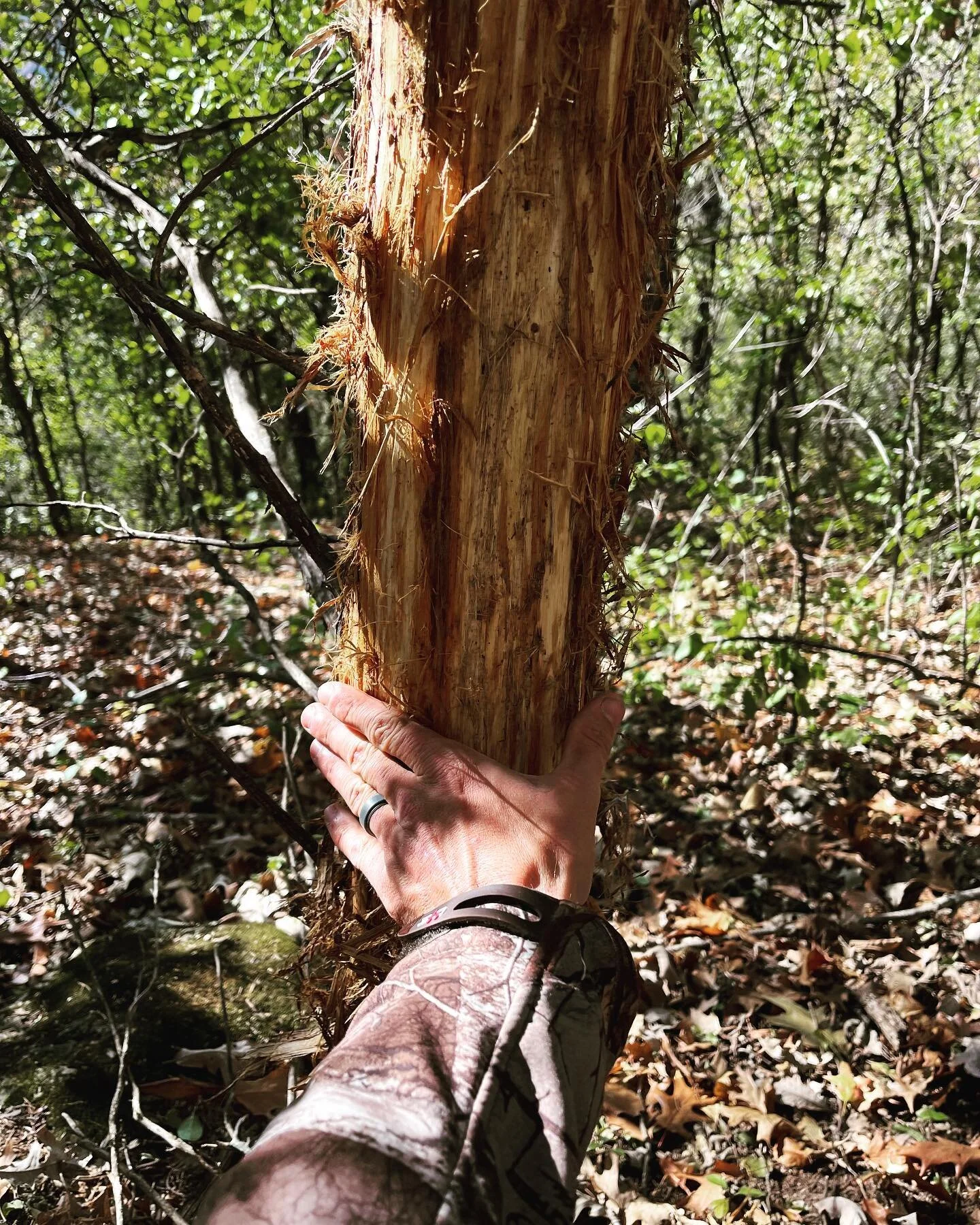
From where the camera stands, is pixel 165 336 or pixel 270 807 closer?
pixel 165 336

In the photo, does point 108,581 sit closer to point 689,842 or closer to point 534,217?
point 689,842

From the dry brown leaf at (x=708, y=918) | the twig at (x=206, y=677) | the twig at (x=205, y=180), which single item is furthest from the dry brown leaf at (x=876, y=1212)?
the twig at (x=205, y=180)

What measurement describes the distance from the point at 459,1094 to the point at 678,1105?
189 cm

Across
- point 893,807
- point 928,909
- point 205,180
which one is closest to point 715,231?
point 893,807

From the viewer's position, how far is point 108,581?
28.0 feet

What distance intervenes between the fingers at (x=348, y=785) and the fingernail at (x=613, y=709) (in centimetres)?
44

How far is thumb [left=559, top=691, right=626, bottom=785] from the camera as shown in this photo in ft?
4.44

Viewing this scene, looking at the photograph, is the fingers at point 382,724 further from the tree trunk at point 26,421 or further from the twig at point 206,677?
the tree trunk at point 26,421

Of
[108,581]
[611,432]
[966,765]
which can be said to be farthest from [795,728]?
[108,581]

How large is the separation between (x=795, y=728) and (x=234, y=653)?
3.10m

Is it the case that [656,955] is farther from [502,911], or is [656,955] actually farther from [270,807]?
[502,911]

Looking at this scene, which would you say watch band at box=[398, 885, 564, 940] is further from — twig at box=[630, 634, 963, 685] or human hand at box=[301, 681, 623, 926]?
twig at box=[630, 634, 963, 685]

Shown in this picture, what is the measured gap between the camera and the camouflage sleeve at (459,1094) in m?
0.76

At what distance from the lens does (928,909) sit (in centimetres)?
304
